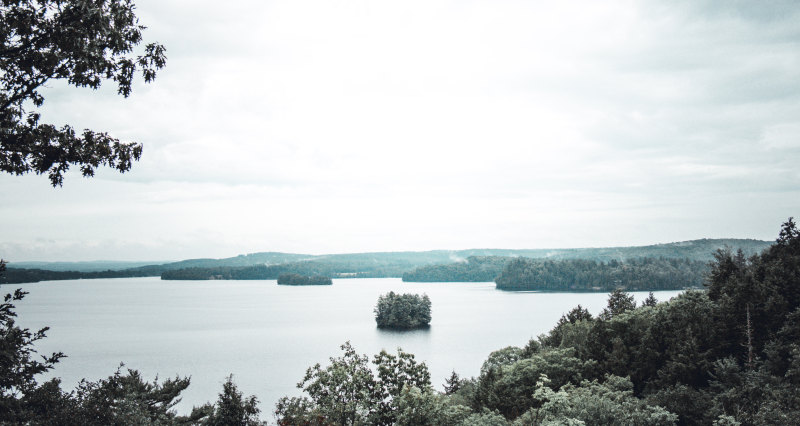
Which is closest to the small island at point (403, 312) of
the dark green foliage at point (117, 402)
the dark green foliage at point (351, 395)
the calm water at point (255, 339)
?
the calm water at point (255, 339)

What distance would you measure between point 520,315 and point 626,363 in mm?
71113

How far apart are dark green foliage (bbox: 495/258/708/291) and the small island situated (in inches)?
3650

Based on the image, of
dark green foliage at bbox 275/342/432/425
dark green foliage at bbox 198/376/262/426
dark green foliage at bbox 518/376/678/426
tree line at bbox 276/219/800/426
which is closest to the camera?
dark green foliage at bbox 518/376/678/426

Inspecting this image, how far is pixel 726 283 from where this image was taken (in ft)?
104

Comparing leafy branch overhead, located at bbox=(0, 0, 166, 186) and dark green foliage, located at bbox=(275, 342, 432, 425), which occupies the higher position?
leafy branch overhead, located at bbox=(0, 0, 166, 186)

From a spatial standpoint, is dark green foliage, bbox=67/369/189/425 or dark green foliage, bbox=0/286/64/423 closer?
dark green foliage, bbox=0/286/64/423

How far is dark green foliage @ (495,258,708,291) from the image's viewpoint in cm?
16525

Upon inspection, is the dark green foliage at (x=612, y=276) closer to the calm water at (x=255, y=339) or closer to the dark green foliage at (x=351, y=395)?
the calm water at (x=255, y=339)

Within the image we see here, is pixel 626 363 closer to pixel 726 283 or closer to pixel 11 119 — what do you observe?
pixel 726 283

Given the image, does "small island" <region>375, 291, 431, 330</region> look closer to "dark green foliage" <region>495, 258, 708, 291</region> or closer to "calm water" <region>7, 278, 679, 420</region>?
"calm water" <region>7, 278, 679, 420</region>

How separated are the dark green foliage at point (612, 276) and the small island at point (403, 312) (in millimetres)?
92714

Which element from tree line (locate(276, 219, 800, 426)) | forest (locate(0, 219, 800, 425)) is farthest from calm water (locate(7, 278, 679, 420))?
tree line (locate(276, 219, 800, 426))

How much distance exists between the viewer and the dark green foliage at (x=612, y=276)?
165250mm

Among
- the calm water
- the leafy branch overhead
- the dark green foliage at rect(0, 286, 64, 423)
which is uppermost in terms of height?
the leafy branch overhead
